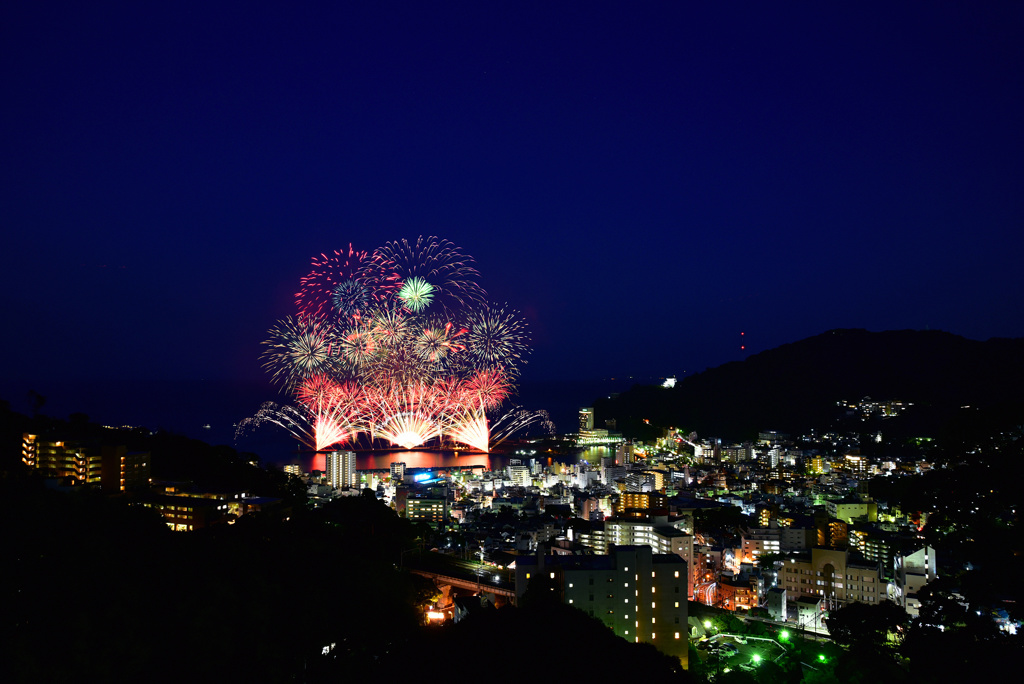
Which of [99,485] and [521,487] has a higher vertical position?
[99,485]

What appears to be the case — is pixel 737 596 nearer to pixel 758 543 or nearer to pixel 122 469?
pixel 758 543

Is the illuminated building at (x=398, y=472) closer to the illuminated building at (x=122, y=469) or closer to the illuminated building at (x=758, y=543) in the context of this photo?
the illuminated building at (x=122, y=469)

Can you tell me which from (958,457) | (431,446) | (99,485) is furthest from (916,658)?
(431,446)

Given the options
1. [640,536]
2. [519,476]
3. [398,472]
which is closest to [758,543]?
[640,536]

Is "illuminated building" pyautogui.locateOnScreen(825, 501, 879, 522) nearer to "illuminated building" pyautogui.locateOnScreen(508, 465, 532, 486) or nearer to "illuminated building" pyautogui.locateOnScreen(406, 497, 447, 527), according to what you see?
"illuminated building" pyautogui.locateOnScreen(406, 497, 447, 527)

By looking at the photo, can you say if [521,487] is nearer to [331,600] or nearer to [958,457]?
[331,600]

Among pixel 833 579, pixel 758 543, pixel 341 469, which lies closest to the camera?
pixel 833 579
